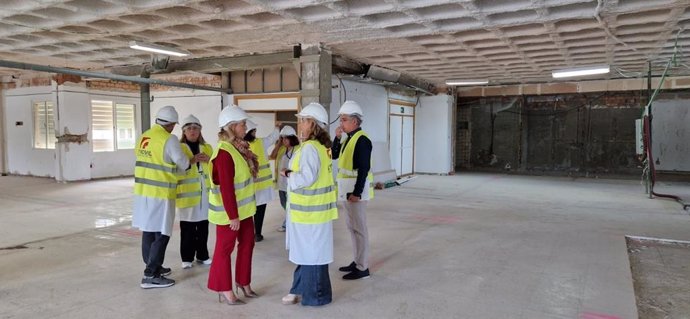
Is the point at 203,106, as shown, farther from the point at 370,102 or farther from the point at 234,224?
the point at 234,224

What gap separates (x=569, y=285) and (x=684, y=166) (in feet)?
36.5

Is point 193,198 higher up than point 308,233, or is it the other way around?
point 193,198

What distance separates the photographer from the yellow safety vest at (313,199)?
3.07 metres

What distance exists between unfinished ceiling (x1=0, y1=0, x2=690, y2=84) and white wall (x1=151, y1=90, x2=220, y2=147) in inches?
80.0

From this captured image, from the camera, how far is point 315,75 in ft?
23.2

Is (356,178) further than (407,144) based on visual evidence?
No

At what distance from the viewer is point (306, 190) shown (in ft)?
10.1

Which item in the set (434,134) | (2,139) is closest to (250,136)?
(434,134)

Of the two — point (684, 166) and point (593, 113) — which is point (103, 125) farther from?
point (684, 166)

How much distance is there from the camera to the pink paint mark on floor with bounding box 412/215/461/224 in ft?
21.1

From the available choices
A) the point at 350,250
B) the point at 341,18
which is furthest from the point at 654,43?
the point at 350,250

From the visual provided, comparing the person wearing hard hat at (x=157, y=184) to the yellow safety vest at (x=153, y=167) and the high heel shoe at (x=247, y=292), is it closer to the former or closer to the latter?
the yellow safety vest at (x=153, y=167)

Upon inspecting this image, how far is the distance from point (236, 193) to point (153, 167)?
0.89 m

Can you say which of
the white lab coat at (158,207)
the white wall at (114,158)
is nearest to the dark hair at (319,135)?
the white lab coat at (158,207)
